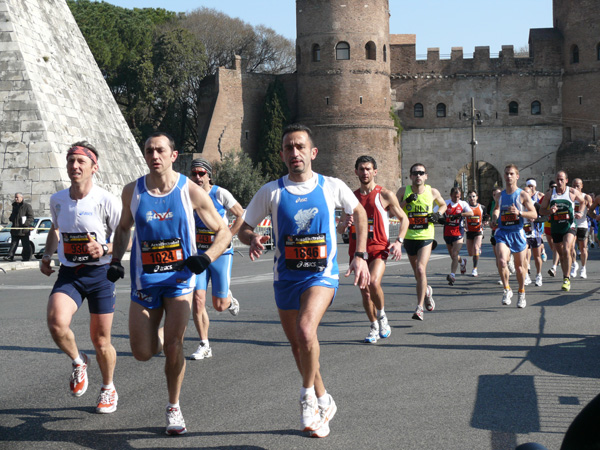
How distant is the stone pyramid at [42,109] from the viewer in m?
26.8

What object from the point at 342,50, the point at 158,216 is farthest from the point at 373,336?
the point at 342,50

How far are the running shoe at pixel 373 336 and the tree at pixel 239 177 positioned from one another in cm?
4588

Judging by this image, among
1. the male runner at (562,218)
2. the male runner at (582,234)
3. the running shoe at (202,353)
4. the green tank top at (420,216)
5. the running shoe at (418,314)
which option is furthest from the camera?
the male runner at (582,234)

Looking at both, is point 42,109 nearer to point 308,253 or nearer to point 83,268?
point 83,268

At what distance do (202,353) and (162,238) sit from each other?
2.70 metres

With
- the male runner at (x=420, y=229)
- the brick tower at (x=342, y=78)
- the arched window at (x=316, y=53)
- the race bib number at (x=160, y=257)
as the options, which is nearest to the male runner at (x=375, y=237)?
the male runner at (x=420, y=229)

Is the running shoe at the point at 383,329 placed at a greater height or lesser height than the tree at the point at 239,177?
lesser

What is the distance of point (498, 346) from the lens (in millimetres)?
8219

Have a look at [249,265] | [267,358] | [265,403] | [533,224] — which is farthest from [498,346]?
[249,265]

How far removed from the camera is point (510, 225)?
11.7m

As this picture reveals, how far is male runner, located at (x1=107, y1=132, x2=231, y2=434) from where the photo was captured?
5.38 m

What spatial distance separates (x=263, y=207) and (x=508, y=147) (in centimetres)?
6061

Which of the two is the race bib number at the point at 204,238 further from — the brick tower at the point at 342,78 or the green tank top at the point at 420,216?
the brick tower at the point at 342,78

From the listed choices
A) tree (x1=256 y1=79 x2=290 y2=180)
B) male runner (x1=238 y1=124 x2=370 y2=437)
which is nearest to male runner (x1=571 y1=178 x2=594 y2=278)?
male runner (x1=238 y1=124 x2=370 y2=437)
